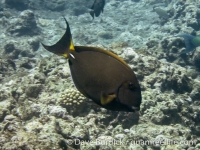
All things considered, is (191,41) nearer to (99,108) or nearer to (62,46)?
(99,108)

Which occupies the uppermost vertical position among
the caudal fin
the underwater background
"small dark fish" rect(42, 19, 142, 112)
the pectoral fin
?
the caudal fin

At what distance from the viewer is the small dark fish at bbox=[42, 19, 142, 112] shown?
1421 millimetres

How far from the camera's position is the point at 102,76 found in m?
1.48

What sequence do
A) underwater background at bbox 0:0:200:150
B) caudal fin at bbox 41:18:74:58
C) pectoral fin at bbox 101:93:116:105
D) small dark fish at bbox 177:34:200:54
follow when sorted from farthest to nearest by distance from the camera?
small dark fish at bbox 177:34:200:54 → underwater background at bbox 0:0:200:150 → caudal fin at bbox 41:18:74:58 → pectoral fin at bbox 101:93:116:105

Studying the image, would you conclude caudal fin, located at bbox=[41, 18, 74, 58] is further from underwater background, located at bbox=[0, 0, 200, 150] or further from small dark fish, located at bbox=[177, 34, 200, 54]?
small dark fish, located at bbox=[177, 34, 200, 54]

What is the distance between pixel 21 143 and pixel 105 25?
480 inches

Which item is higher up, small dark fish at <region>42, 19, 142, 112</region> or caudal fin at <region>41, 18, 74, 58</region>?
caudal fin at <region>41, 18, 74, 58</region>

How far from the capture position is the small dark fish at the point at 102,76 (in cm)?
142

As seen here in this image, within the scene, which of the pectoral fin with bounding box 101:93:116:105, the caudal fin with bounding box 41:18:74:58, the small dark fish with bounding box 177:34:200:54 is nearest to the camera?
the pectoral fin with bounding box 101:93:116:105

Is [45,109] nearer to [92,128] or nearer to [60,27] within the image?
[92,128]

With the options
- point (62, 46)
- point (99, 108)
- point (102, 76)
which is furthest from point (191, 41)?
point (62, 46)

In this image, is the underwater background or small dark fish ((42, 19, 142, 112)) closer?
small dark fish ((42, 19, 142, 112))

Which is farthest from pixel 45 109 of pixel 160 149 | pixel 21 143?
pixel 160 149

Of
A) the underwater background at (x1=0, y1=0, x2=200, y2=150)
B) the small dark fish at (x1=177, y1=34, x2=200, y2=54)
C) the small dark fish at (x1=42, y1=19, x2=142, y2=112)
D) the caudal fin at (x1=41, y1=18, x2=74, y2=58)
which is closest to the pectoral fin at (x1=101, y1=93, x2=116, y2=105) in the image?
the small dark fish at (x1=42, y1=19, x2=142, y2=112)
